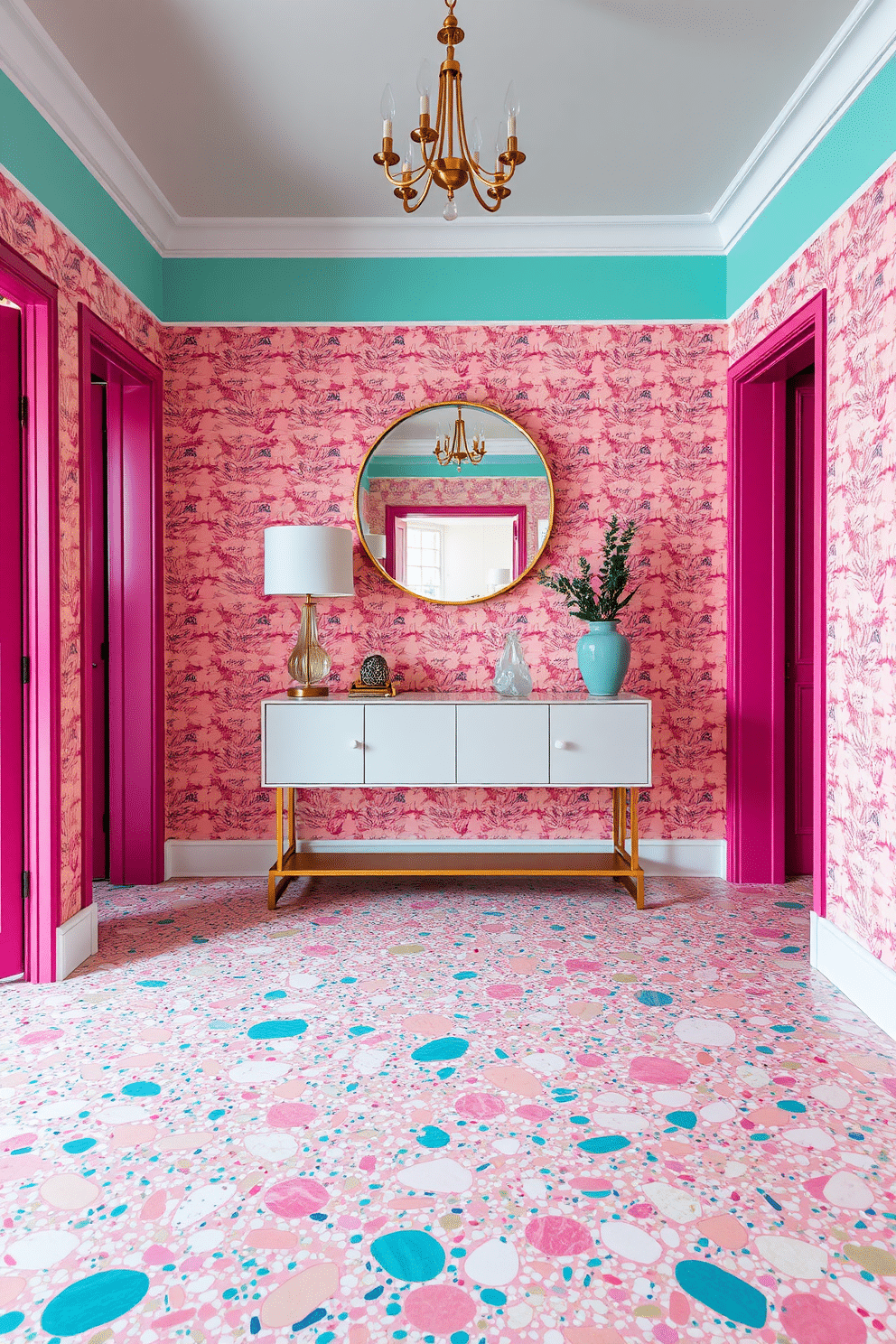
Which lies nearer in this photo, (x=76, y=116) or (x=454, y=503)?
(x=76, y=116)

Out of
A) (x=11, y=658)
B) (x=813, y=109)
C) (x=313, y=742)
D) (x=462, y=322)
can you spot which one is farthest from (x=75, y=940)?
(x=813, y=109)

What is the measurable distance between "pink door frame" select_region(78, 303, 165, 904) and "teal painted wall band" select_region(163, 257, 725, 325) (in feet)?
1.69

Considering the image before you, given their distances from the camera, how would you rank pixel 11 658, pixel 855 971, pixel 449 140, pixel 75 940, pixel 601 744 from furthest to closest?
1. pixel 601 744
2. pixel 75 940
3. pixel 11 658
4. pixel 855 971
5. pixel 449 140

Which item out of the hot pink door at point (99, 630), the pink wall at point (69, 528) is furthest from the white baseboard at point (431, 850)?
the pink wall at point (69, 528)

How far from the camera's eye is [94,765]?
11.4 feet

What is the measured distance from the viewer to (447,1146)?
163 centimetres

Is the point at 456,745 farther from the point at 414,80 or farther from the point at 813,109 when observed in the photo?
the point at 813,109

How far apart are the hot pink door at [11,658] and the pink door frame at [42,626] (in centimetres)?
2

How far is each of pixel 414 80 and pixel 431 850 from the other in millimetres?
2971

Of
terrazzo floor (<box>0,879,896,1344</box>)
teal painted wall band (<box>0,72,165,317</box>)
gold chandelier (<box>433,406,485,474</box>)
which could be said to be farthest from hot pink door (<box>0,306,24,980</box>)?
gold chandelier (<box>433,406,485,474</box>)

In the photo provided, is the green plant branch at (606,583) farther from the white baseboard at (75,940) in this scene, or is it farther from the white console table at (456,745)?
the white baseboard at (75,940)

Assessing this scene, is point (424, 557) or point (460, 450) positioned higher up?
point (460, 450)

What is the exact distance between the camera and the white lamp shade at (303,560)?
3.15 m

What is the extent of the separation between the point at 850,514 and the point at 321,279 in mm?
2489
